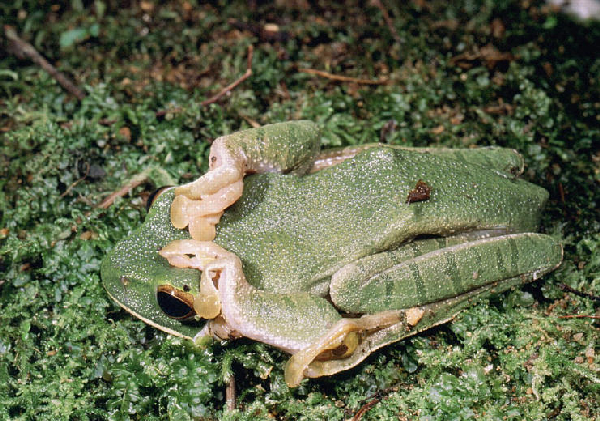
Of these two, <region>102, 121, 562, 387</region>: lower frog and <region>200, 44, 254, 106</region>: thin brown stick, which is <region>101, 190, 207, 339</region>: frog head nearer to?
<region>102, 121, 562, 387</region>: lower frog

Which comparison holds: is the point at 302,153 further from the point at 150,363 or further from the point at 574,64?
the point at 574,64

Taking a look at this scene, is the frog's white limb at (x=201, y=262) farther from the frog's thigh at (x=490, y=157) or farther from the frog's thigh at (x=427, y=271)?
the frog's thigh at (x=490, y=157)

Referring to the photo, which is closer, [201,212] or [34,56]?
[201,212]

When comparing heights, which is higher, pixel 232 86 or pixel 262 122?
pixel 232 86

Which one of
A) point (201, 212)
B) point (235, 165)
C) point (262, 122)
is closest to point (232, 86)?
point (262, 122)

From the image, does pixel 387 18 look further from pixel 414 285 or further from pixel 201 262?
pixel 201 262

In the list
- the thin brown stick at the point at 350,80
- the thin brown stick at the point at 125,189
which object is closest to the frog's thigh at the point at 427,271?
the thin brown stick at the point at 125,189

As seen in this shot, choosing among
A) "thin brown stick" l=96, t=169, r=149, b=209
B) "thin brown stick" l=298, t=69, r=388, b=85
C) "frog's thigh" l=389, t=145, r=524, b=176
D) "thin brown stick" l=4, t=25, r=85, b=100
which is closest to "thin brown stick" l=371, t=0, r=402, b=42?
"thin brown stick" l=298, t=69, r=388, b=85
